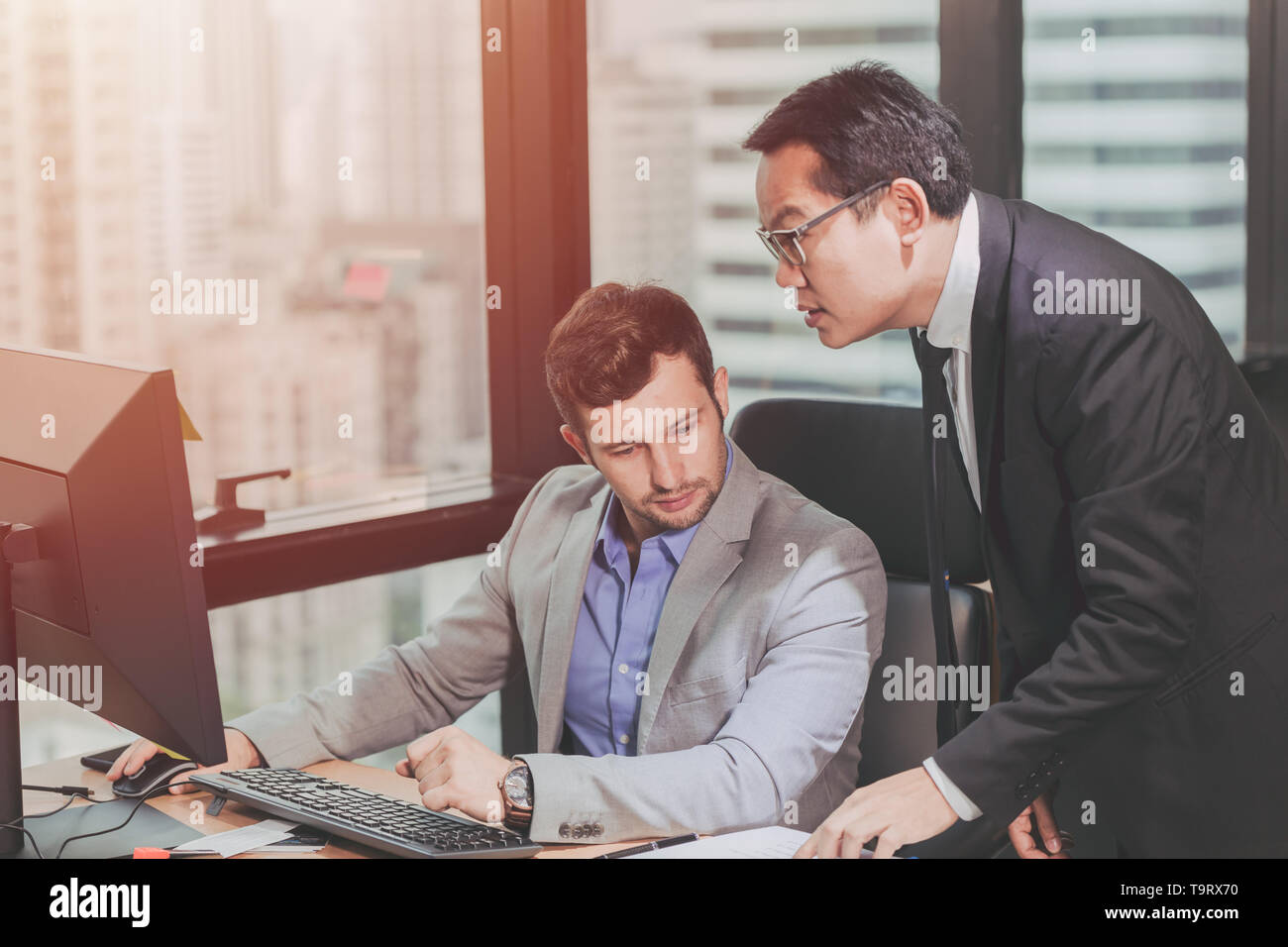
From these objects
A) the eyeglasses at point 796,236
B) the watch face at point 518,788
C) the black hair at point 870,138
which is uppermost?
the black hair at point 870,138

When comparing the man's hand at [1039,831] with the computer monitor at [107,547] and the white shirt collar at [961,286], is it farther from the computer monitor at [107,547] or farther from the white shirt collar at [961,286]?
the computer monitor at [107,547]

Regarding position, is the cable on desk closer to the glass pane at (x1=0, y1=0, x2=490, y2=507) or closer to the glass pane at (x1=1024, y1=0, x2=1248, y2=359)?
the glass pane at (x1=0, y1=0, x2=490, y2=507)

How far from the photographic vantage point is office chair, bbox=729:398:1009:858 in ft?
5.63

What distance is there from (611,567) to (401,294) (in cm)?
83

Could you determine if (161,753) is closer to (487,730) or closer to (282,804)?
(282,804)

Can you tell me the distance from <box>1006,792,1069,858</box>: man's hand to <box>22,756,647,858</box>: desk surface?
536 millimetres

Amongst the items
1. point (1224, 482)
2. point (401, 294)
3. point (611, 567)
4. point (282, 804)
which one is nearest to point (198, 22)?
point (401, 294)

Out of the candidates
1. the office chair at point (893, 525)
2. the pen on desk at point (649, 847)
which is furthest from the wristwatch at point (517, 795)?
the office chair at point (893, 525)

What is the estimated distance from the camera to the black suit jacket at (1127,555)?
1410 millimetres

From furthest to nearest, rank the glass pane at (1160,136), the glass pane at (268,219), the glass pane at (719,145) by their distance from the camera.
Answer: the glass pane at (1160,136), the glass pane at (719,145), the glass pane at (268,219)

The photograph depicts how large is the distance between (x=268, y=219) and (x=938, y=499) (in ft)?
4.17

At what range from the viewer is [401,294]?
241 cm

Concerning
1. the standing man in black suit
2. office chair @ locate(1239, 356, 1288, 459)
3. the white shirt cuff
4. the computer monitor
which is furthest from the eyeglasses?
office chair @ locate(1239, 356, 1288, 459)

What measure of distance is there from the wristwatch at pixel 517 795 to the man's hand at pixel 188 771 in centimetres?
35
